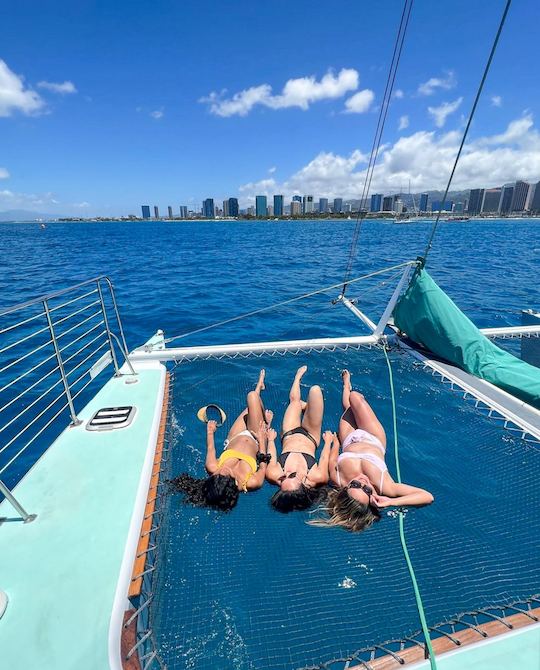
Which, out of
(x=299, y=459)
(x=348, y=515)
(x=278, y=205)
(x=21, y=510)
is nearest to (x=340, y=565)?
(x=348, y=515)

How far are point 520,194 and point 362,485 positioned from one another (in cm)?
19820

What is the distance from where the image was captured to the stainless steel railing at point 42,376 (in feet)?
10.1

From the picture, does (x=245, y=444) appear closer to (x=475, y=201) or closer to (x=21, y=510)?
(x=21, y=510)

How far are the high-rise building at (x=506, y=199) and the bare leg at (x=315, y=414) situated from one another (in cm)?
19648

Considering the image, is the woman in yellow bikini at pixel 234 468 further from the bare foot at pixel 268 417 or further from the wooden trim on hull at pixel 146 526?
the wooden trim on hull at pixel 146 526

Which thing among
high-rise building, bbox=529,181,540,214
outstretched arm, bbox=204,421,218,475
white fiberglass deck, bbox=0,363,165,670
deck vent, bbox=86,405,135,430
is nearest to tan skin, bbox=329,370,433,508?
outstretched arm, bbox=204,421,218,475

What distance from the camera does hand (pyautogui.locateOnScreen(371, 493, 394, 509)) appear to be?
10.3 ft

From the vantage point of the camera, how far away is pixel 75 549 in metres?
2.31

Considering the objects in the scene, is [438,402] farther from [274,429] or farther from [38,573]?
[38,573]

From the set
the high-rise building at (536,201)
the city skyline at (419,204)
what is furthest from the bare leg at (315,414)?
the high-rise building at (536,201)

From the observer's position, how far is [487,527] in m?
3.04

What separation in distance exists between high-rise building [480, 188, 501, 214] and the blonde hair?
197m

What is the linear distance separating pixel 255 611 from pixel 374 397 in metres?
3.34

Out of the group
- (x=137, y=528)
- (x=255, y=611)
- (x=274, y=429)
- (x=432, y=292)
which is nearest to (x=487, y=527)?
(x=255, y=611)
